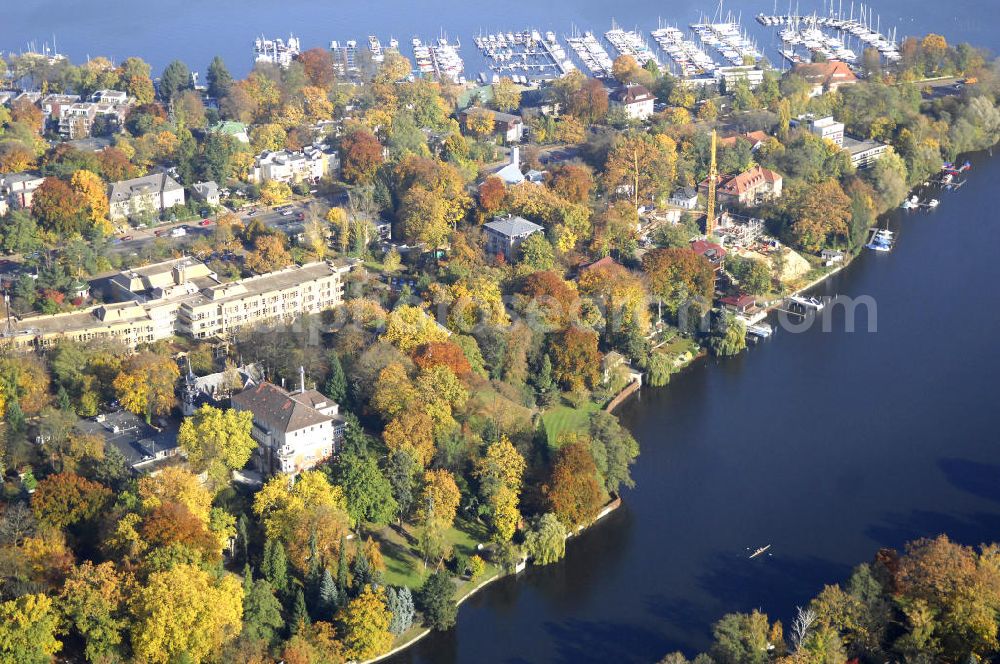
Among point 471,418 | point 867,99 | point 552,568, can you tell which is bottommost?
point 552,568

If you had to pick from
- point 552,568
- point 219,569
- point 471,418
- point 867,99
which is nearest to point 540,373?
point 471,418

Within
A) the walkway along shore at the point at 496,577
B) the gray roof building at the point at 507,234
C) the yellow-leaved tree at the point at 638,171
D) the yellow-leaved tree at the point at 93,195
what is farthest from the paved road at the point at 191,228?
the walkway along shore at the point at 496,577

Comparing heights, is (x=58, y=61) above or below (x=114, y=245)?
above

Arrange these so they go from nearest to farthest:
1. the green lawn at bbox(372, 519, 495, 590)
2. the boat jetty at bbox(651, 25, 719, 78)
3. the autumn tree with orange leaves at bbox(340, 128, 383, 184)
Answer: the green lawn at bbox(372, 519, 495, 590)
the autumn tree with orange leaves at bbox(340, 128, 383, 184)
the boat jetty at bbox(651, 25, 719, 78)

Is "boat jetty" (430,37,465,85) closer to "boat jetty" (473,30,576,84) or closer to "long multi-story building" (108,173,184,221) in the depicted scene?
"boat jetty" (473,30,576,84)

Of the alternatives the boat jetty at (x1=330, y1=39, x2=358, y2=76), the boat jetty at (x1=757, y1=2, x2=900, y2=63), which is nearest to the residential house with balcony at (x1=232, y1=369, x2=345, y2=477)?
the boat jetty at (x1=330, y1=39, x2=358, y2=76)

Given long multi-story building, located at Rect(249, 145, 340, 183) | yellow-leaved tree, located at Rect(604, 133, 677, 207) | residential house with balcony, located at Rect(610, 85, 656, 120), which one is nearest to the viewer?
yellow-leaved tree, located at Rect(604, 133, 677, 207)

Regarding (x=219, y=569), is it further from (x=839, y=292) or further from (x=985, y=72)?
(x=985, y=72)

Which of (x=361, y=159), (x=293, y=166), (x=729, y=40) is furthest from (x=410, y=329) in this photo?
(x=729, y=40)
